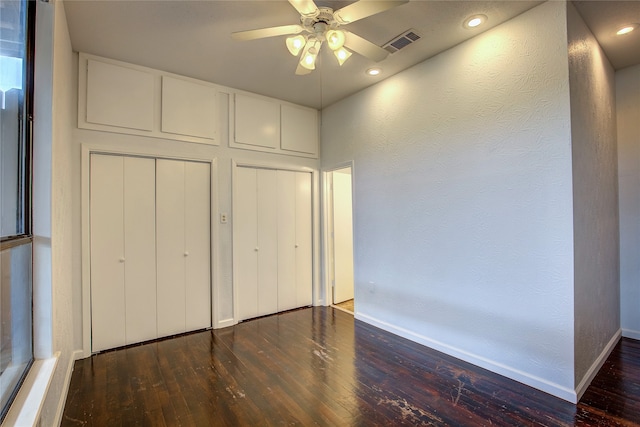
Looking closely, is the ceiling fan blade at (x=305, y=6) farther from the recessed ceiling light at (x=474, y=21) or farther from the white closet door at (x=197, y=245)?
the white closet door at (x=197, y=245)

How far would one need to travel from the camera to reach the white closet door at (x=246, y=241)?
143 inches

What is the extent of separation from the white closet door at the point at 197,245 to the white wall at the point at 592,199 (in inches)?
131

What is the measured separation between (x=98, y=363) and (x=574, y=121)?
4.22 metres

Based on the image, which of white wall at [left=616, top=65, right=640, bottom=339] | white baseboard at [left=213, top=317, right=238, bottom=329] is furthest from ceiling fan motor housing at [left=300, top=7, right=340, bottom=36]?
white wall at [left=616, top=65, right=640, bottom=339]

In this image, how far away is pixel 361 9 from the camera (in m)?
1.74

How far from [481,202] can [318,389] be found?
1969 mm

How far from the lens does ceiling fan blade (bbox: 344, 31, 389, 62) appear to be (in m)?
2.00

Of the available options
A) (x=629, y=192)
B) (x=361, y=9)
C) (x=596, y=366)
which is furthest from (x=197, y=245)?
(x=629, y=192)

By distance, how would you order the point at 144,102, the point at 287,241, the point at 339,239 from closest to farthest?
the point at 144,102
the point at 287,241
the point at 339,239

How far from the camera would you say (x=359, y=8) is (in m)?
1.73

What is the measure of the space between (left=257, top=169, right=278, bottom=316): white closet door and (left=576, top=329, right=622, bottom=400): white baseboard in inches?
120

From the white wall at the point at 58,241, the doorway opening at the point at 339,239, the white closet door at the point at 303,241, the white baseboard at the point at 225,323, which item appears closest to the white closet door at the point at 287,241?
the white closet door at the point at 303,241

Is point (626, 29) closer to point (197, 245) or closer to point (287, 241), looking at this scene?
point (287, 241)

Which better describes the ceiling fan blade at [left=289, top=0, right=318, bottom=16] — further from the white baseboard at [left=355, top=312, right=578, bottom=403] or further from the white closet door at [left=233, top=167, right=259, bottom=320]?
the white baseboard at [left=355, top=312, right=578, bottom=403]
